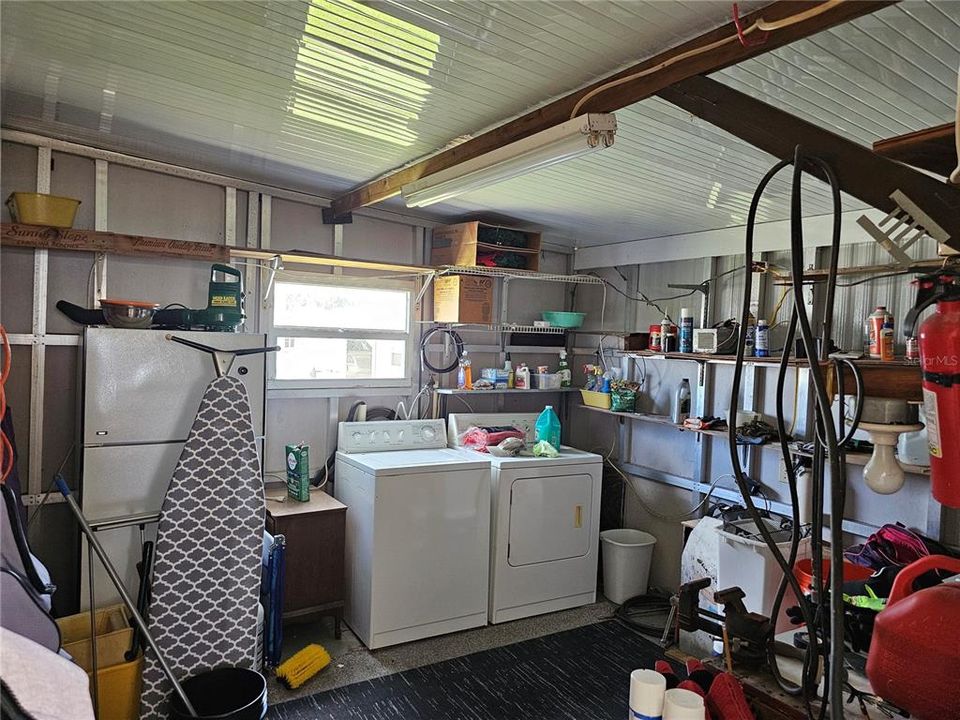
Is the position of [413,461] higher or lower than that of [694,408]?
lower

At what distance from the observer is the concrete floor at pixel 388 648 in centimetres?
294

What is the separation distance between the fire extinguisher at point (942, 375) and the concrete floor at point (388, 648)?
2639mm

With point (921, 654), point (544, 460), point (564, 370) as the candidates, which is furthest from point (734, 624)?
point (564, 370)

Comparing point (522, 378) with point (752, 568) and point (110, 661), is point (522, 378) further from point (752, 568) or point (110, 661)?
point (110, 661)

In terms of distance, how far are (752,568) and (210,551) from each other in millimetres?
2410

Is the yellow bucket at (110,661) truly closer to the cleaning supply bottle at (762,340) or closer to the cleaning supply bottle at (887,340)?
the cleaning supply bottle at (762,340)

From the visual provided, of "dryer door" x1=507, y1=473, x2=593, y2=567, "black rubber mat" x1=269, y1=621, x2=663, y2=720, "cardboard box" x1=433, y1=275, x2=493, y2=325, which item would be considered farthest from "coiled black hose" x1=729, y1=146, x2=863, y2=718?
"cardboard box" x1=433, y1=275, x2=493, y2=325

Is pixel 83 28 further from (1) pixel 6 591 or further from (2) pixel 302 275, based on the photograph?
(2) pixel 302 275

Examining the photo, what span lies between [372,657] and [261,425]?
50.6 inches

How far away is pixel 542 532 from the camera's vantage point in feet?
12.2

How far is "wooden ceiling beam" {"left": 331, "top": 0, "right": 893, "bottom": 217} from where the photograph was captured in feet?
4.33

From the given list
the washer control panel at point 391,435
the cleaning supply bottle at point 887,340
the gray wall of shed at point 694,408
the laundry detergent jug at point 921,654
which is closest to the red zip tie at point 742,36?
the laundry detergent jug at point 921,654

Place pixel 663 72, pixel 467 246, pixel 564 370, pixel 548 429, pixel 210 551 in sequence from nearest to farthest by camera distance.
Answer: pixel 663 72
pixel 210 551
pixel 467 246
pixel 548 429
pixel 564 370

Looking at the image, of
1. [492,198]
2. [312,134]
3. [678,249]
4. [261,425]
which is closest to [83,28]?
[312,134]
